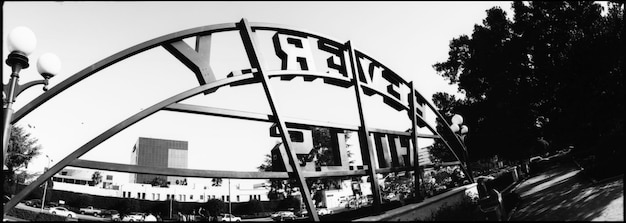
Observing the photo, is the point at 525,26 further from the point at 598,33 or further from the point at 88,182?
the point at 88,182

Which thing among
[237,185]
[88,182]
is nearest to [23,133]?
[88,182]

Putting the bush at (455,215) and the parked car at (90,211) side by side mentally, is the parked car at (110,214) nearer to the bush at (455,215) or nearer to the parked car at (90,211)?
the parked car at (90,211)

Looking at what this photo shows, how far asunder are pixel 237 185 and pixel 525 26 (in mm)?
62862

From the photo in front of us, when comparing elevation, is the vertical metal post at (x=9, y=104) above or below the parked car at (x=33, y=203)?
above

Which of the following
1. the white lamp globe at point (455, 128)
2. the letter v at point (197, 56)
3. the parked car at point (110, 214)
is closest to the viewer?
the letter v at point (197, 56)

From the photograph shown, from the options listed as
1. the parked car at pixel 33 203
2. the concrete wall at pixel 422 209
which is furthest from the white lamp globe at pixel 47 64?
the parked car at pixel 33 203

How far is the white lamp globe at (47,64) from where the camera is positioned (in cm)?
512

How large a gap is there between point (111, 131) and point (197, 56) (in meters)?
2.05

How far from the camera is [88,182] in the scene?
223ft

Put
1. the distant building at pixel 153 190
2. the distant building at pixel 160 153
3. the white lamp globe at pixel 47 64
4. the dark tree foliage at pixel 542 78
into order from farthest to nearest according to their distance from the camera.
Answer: the distant building at pixel 160 153 → the distant building at pixel 153 190 → the dark tree foliage at pixel 542 78 → the white lamp globe at pixel 47 64

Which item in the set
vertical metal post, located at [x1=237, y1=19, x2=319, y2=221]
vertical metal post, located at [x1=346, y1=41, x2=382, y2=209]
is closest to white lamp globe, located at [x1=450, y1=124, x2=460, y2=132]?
vertical metal post, located at [x1=346, y1=41, x2=382, y2=209]

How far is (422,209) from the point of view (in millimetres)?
7605

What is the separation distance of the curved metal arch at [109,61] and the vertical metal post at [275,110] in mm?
466

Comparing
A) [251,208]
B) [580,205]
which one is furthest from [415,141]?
[251,208]
